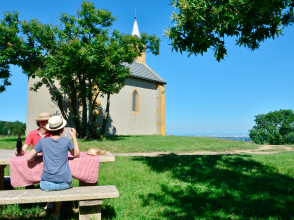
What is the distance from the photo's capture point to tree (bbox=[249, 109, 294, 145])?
35969 mm

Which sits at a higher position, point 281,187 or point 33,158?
point 33,158

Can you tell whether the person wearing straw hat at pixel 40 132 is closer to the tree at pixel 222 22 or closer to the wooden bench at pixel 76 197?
the wooden bench at pixel 76 197

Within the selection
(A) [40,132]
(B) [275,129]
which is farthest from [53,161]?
(B) [275,129]

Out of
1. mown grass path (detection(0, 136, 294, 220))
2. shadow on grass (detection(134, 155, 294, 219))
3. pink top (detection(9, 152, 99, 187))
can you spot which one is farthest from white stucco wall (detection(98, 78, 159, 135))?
pink top (detection(9, 152, 99, 187))

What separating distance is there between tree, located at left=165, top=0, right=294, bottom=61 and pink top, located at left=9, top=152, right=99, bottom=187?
10.9 feet

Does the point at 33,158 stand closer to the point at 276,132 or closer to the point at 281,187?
the point at 281,187

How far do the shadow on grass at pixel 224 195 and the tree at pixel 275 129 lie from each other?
34124mm

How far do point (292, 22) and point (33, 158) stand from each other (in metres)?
6.23

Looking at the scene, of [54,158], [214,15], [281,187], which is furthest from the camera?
[281,187]

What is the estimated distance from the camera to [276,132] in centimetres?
3619

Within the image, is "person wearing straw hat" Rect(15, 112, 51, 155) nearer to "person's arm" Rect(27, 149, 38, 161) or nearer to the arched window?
"person's arm" Rect(27, 149, 38, 161)

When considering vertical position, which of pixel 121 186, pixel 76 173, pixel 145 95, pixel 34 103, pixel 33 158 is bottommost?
pixel 121 186

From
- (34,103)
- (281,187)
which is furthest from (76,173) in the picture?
(34,103)

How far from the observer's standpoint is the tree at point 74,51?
14180 millimetres
